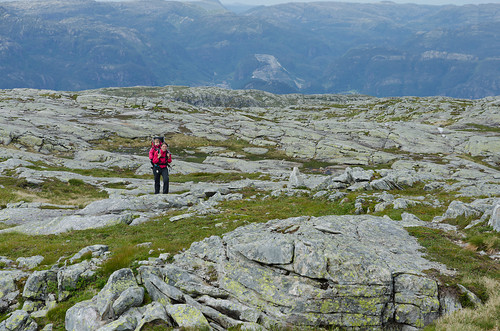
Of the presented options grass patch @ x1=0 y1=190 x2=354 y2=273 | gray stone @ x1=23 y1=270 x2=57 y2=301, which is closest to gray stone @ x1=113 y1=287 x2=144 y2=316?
grass patch @ x1=0 y1=190 x2=354 y2=273

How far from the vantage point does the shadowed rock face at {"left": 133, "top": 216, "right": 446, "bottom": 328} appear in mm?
9297

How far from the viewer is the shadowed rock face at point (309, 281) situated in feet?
30.5

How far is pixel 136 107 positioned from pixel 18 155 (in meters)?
100

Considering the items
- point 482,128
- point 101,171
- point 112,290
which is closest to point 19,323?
point 112,290

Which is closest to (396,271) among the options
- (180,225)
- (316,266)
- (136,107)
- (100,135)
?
(316,266)

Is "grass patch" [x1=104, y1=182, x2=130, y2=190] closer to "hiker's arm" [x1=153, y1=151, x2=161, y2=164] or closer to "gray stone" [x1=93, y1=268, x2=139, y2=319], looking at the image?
"hiker's arm" [x1=153, y1=151, x2=161, y2=164]

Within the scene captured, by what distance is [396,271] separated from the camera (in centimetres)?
1023

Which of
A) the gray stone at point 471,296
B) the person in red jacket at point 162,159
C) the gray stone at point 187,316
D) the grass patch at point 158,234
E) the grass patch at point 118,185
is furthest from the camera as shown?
the grass patch at point 118,185

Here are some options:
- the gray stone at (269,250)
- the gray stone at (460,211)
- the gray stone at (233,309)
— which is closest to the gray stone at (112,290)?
the gray stone at (233,309)

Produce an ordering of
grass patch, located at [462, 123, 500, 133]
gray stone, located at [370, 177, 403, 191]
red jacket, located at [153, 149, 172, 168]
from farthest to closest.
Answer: grass patch, located at [462, 123, 500, 133] → gray stone, located at [370, 177, 403, 191] → red jacket, located at [153, 149, 172, 168]

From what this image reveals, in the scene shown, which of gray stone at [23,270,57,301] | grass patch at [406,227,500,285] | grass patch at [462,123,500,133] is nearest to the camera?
grass patch at [406,227,500,285]

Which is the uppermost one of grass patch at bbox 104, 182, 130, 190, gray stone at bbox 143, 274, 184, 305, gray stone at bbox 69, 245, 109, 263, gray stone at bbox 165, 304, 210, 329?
gray stone at bbox 165, 304, 210, 329

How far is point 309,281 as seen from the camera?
10039 mm

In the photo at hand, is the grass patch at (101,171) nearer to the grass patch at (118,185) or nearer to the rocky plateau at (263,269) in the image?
the rocky plateau at (263,269)
